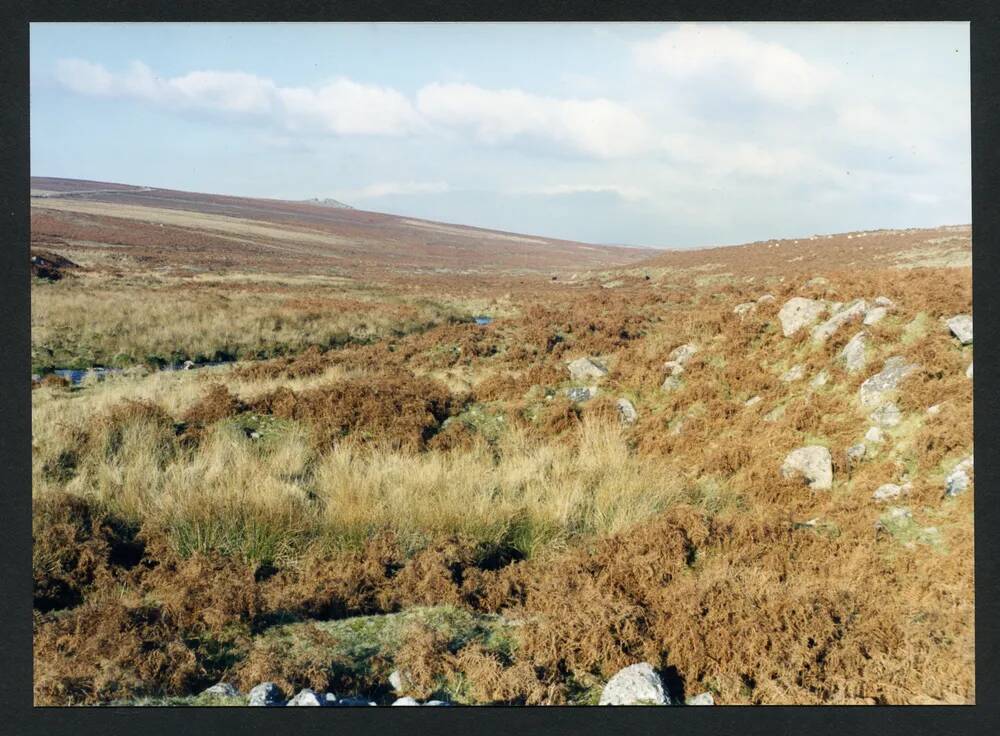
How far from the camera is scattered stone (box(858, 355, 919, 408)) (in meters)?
6.30

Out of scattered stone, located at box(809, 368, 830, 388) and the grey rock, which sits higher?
scattered stone, located at box(809, 368, 830, 388)

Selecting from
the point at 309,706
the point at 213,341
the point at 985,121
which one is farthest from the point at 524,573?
the point at 213,341

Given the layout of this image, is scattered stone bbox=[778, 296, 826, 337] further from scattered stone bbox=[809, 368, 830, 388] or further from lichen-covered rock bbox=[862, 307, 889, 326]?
scattered stone bbox=[809, 368, 830, 388]

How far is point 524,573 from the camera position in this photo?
4.73 m

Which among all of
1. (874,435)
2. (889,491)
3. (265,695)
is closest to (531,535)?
(265,695)

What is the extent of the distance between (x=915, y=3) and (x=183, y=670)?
676cm

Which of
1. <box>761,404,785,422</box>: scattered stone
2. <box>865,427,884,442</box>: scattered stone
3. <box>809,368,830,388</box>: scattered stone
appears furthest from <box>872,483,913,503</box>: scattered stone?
<box>809,368,830,388</box>: scattered stone

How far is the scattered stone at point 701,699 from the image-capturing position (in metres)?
3.55

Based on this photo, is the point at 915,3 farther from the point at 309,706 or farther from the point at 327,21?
the point at 309,706

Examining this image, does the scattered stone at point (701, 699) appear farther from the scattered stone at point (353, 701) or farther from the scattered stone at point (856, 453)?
the scattered stone at point (856, 453)

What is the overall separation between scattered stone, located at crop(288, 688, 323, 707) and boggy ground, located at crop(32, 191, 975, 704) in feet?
0.35

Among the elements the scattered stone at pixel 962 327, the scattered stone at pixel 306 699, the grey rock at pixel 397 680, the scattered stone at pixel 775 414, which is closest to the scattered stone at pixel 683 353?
the scattered stone at pixel 775 414

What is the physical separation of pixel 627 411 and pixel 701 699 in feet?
16.9

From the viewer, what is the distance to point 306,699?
3439mm
